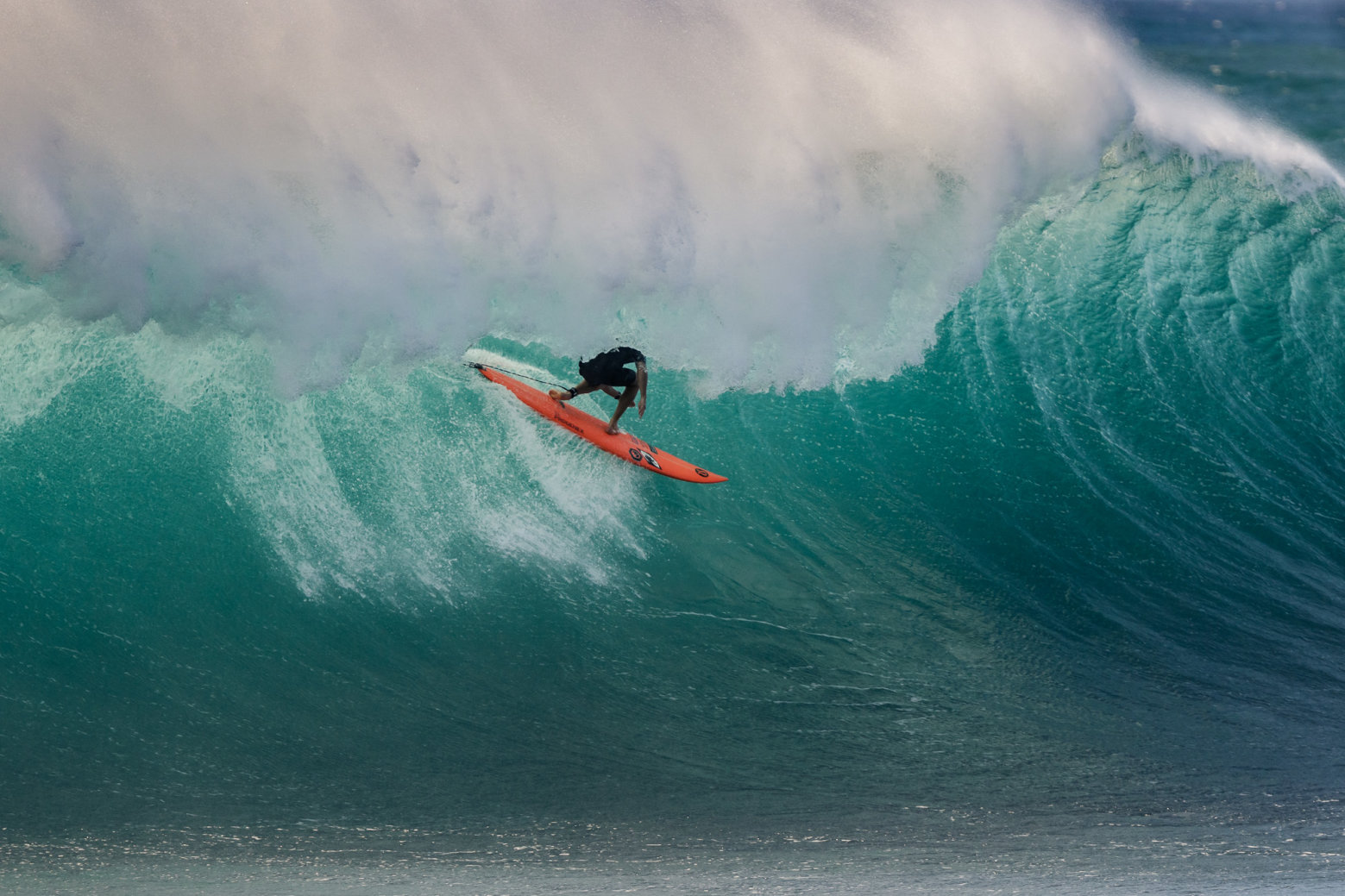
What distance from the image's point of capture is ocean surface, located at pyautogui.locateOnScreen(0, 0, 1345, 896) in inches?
184

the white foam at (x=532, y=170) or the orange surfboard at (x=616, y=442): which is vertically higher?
the white foam at (x=532, y=170)

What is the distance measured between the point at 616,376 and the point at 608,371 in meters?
0.07

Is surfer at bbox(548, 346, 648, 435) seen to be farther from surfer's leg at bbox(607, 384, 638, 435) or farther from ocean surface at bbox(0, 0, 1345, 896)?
ocean surface at bbox(0, 0, 1345, 896)

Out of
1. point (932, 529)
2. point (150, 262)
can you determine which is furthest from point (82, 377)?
point (932, 529)

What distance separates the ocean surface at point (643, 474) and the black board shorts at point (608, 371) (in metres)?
0.56

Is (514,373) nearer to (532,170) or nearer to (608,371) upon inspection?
(608,371)

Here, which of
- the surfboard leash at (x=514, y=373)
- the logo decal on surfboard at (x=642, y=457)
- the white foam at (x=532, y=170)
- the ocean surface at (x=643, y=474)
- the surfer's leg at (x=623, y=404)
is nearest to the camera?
the ocean surface at (x=643, y=474)

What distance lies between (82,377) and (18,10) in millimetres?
2540

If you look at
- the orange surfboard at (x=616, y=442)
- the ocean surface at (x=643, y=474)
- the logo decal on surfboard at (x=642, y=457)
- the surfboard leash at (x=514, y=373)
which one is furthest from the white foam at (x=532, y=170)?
the logo decal on surfboard at (x=642, y=457)

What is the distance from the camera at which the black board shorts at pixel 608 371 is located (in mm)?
5812

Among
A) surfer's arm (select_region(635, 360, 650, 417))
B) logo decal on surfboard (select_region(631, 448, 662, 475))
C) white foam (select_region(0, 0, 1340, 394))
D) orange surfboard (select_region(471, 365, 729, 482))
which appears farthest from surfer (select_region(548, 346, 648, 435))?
white foam (select_region(0, 0, 1340, 394))

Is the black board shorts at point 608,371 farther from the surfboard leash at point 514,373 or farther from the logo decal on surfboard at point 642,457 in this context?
the surfboard leash at point 514,373

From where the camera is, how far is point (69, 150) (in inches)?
243

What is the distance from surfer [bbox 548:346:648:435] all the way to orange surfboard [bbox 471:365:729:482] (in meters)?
0.11
